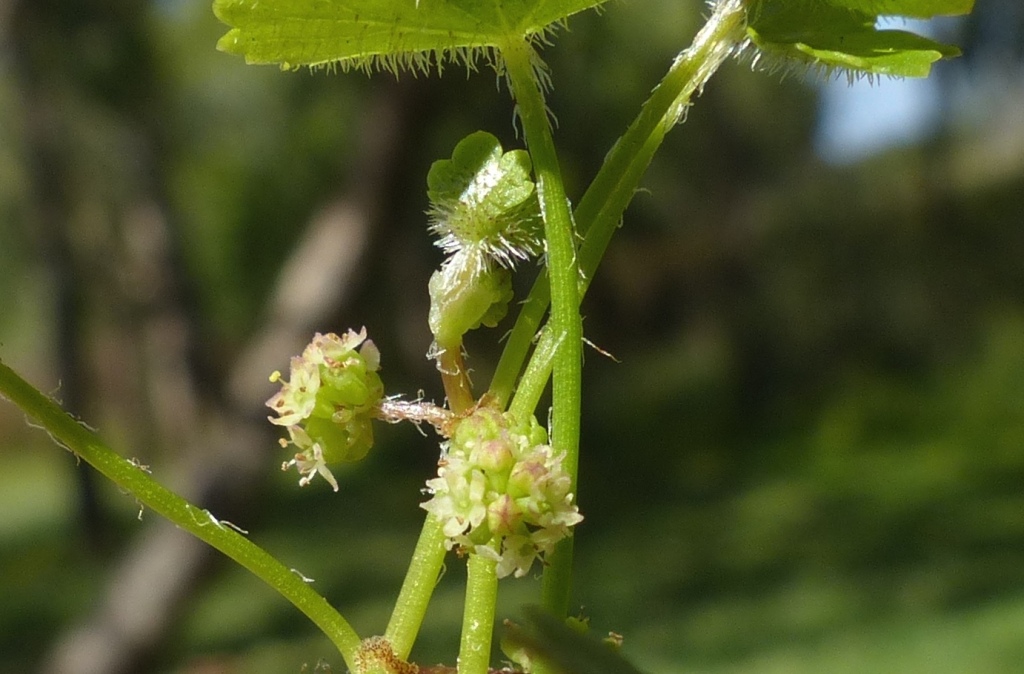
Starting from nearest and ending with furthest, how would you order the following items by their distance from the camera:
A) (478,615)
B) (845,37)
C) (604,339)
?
(478,615) → (845,37) → (604,339)

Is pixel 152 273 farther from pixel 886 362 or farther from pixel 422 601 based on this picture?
pixel 886 362

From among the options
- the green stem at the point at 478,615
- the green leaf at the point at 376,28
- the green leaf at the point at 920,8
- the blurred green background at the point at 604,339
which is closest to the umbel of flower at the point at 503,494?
the green stem at the point at 478,615

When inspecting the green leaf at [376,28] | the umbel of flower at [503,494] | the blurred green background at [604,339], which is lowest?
the umbel of flower at [503,494]

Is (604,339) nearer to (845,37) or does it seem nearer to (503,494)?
(845,37)

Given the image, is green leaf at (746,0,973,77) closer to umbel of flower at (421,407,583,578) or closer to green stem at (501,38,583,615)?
green stem at (501,38,583,615)

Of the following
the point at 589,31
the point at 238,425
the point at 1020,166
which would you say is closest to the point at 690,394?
the point at 1020,166

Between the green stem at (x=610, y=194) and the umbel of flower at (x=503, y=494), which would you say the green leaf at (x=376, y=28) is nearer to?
the green stem at (x=610, y=194)

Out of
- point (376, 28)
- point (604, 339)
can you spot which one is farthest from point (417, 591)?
point (604, 339)
